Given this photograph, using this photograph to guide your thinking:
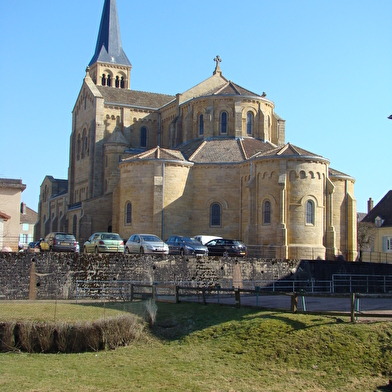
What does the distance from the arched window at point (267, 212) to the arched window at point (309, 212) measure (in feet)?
9.48

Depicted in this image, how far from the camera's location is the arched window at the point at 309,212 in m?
45.8

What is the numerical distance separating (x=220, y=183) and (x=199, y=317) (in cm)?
2772

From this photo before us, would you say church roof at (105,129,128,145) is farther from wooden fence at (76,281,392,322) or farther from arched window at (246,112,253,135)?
wooden fence at (76,281,392,322)

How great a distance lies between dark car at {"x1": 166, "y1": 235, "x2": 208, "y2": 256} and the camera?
125 feet

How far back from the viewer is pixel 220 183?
5022 centimetres

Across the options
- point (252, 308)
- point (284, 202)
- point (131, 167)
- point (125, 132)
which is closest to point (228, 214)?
point (284, 202)

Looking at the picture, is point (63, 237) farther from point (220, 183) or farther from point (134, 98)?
point (134, 98)

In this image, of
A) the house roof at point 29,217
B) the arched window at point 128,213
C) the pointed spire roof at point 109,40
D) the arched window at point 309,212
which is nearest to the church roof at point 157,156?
the arched window at point 128,213

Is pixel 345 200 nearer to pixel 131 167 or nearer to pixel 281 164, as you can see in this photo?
pixel 281 164

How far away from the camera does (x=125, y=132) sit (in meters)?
66.1

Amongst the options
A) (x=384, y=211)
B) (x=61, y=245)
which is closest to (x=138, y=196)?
(x=61, y=245)

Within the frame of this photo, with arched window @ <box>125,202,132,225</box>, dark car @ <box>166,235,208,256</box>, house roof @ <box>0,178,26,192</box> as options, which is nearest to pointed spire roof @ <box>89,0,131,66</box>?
arched window @ <box>125,202,132,225</box>

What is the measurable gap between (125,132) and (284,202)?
26.4 metres

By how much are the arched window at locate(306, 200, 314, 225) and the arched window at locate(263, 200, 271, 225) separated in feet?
9.48
